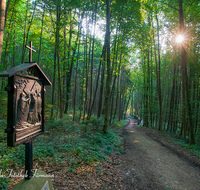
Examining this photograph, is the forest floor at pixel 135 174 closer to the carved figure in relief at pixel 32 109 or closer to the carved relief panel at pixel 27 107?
the carved relief panel at pixel 27 107

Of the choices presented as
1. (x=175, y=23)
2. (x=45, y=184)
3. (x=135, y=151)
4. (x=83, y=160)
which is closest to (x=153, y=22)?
(x=175, y=23)

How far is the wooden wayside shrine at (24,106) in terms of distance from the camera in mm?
1928

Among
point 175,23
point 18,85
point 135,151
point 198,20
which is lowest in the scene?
point 135,151

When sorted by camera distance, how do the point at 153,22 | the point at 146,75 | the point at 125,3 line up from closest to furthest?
→ the point at 125,3
the point at 153,22
the point at 146,75

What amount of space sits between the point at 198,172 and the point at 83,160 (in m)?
4.61

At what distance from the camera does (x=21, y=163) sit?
354 centimetres

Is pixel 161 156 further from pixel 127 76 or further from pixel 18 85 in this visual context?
pixel 127 76

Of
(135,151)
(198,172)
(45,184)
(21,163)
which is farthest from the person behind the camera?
(135,151)

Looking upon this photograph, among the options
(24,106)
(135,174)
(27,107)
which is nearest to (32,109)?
(27,107)

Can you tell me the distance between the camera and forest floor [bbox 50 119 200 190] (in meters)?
3.55

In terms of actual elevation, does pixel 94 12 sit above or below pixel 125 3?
below

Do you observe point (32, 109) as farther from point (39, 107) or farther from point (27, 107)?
point (39, 107)

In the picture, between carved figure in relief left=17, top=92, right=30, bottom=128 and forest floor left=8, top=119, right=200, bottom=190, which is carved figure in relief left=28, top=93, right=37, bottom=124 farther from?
forest floor left=8, top=119, right=200, bottom=190

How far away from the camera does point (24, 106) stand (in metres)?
2.20
